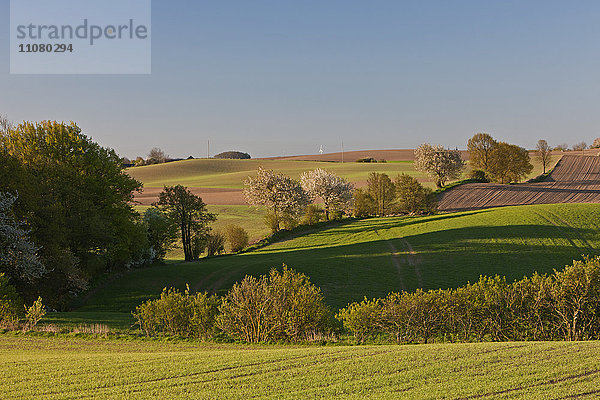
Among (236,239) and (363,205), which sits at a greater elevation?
(363,205)

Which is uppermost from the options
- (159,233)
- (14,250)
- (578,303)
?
(14,250)

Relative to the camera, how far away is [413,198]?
77.9 meters

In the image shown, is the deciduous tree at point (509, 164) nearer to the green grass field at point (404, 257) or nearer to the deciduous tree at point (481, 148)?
the deciduous tree at point (481, 148)

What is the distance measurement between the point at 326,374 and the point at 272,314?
8.50 metres

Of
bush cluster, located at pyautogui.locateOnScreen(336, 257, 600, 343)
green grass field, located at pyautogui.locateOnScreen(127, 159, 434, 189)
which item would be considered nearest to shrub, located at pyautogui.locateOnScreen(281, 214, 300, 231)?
bush cluster, located at pyautogui.locateOnScreen(336, 257, 600, 343)

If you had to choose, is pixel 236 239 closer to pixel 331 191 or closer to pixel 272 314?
pixel 331 191

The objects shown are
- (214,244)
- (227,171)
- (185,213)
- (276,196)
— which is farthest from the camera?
(227,171)

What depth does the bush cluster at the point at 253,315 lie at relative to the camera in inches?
838

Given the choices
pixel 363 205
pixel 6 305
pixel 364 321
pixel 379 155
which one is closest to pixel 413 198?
pixel 363 205

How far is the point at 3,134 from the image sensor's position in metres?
42.8

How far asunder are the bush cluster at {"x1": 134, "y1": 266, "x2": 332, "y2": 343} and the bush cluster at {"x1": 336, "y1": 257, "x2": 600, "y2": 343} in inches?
79.9

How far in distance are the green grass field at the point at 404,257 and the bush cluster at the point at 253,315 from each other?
284 inches

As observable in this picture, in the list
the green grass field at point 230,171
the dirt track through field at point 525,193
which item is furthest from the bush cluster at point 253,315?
the green grass field at point 230,171

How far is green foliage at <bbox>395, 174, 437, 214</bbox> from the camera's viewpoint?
77875 mm
